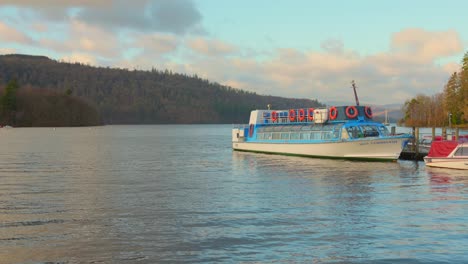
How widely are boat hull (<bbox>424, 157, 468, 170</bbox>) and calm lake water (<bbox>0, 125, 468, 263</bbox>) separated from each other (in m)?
2.59

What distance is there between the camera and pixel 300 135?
214 ft

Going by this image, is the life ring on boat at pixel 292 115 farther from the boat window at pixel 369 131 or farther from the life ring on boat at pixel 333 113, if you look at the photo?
the boat window at pixel 369 131

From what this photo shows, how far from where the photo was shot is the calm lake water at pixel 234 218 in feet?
60.6

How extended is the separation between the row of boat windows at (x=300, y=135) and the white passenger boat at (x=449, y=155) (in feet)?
39.2

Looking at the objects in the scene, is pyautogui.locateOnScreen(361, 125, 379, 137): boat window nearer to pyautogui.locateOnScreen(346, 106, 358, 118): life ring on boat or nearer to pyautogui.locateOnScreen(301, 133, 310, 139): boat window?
pyautogui.locateOnScreen(346, 106, 358, 118): life ring on boat

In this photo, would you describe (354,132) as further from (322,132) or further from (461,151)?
(461,151)

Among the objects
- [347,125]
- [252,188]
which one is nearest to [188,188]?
[252,188]

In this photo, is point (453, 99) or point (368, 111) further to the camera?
point (453, 99)

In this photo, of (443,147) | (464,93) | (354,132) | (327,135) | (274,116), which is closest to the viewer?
(443,147)

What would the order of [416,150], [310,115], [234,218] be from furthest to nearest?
[310,115] → [416,150] → [234,218]

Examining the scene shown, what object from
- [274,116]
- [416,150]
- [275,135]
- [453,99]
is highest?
[453,99]

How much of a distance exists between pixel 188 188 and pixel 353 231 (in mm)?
16663

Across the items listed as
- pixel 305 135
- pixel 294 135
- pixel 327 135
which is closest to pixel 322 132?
pixel 327 135

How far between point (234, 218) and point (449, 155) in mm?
31589
